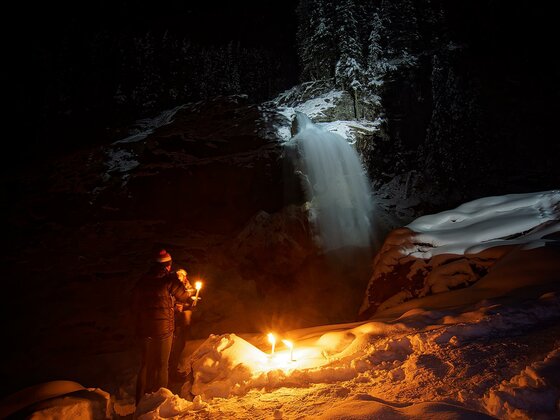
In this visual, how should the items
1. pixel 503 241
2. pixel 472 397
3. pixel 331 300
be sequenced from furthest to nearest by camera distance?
pixel 331 300
pixel 503 241
pixel 472 397

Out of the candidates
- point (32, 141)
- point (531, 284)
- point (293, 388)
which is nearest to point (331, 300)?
point (531, 284)

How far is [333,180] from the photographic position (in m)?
20.4

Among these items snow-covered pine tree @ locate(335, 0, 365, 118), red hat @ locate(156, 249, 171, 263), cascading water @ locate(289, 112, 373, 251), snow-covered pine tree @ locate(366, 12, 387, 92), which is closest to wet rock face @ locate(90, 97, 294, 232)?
cascading water @ locate(289, 112, 373, 251)

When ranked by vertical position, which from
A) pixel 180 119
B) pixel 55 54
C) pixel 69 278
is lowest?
pixel 69 278

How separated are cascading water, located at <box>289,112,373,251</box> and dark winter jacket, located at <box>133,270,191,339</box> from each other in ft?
48.3

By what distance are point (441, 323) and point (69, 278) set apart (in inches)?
661

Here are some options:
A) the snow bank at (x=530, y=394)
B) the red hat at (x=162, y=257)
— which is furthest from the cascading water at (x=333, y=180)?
the snow bank at (x=530, y=394)

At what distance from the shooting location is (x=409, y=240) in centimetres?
744

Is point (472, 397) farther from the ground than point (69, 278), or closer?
farther from the ground

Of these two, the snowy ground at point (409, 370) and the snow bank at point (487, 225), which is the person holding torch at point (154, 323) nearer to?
the snowy ground at point (409, 370)

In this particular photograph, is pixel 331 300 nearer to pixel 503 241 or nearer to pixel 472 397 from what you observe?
pixel 503 241

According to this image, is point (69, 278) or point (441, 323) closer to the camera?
point (441, 323)

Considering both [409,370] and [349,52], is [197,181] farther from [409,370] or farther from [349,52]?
[409,370]

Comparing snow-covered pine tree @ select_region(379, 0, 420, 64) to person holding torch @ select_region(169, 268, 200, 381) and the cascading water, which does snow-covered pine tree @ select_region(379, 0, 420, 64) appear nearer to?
the cascading water
